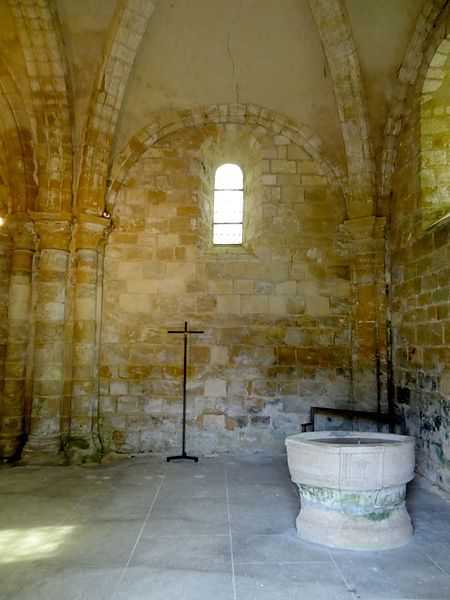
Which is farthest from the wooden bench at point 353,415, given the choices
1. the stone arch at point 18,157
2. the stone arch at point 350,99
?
the stone arch at point 18,157

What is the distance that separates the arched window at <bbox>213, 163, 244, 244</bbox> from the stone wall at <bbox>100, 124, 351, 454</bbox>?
0.30 metres

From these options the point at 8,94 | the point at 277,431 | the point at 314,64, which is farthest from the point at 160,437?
the point at 314,64

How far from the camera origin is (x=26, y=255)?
20.1 feet

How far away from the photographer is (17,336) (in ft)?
19.6

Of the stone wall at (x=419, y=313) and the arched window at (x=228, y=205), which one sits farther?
the arched window at (x=228, y=205)

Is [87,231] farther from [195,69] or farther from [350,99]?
[350,99]

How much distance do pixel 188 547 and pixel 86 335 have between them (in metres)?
3.50

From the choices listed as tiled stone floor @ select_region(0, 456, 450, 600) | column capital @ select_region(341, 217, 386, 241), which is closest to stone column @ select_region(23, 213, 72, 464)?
tiled stone floor @ select_region(0, 456, 450, 600)

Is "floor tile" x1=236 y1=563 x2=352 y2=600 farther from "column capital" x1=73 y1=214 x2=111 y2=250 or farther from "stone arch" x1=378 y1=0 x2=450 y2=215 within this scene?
"stone arch" x1=378 y1=0 x2=450 y2=215

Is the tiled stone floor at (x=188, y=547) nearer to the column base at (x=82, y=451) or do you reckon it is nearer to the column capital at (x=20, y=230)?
the column base at (x=82, y=451)

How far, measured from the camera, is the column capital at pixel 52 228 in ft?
19.8

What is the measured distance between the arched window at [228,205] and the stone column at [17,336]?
273cm

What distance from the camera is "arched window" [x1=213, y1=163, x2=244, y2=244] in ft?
22.8

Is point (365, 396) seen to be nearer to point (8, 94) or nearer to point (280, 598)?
point (280, 598)
